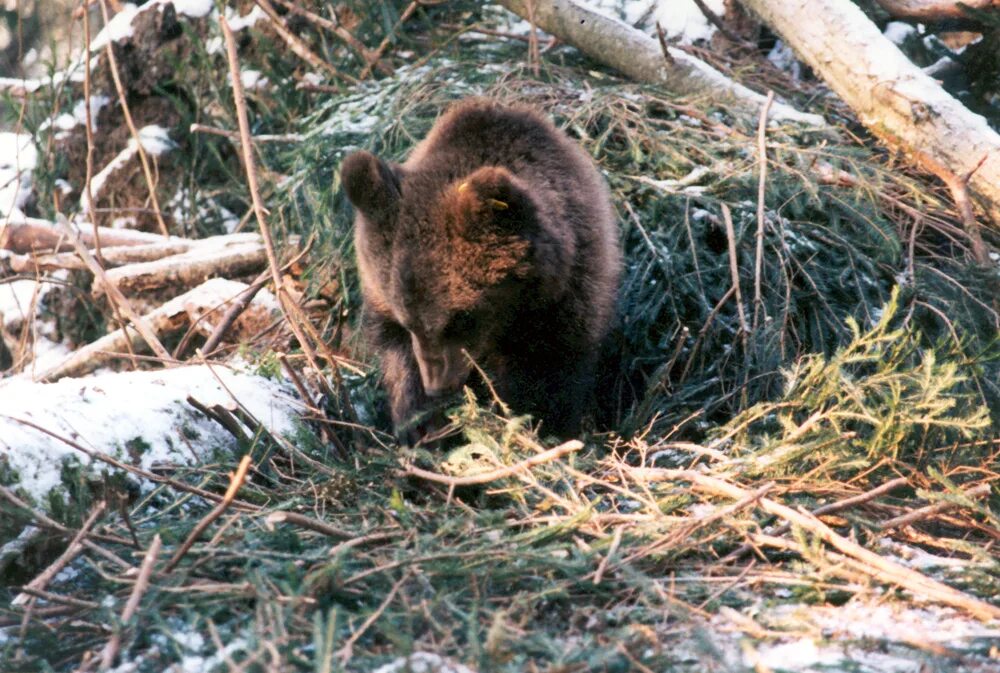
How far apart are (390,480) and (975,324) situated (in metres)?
2.70

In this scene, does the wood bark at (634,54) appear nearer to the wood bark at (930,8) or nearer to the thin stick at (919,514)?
the wood bark at (930,8)

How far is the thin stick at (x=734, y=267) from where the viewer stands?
4391 millimetres

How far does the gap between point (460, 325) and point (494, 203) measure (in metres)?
0.49

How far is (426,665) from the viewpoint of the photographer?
2.12 metres

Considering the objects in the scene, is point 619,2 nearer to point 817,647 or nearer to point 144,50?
point 144,50

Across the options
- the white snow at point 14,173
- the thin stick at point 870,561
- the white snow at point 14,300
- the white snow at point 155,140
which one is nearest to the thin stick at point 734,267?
the thin stick at point 870,561

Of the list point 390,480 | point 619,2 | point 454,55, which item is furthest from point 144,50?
point 390,480

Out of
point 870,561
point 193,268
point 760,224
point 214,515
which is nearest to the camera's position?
point 214,515

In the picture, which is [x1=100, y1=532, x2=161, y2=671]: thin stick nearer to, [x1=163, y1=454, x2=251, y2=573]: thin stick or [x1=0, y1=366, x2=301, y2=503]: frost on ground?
[x1=163, y1=454, x2=251, y2=573]: thin stick

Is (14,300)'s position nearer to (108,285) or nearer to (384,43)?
(384,43)

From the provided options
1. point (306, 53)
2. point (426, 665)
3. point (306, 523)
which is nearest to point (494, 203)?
point (306, 523)

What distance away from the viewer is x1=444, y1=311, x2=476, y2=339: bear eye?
147 inches

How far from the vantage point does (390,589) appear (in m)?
2.48

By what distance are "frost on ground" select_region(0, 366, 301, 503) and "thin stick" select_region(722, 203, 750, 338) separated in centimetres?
191
